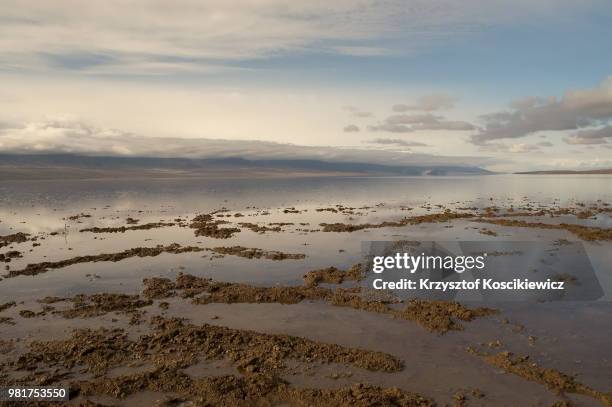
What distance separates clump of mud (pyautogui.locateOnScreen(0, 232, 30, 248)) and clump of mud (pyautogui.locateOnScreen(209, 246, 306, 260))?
58.0ft

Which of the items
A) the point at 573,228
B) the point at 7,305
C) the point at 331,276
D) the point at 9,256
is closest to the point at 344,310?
the point at 331,276

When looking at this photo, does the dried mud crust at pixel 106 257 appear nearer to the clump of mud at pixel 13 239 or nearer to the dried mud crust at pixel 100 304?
the dried mud crust at pixel 100 304

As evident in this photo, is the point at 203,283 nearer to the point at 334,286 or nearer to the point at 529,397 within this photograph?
the point at 334,286

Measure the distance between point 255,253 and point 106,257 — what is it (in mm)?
10531

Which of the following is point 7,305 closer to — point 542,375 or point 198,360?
point 198,360

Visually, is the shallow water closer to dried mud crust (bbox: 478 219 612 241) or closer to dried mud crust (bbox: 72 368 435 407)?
dried mud crust (bbox: 72 368 435 407)

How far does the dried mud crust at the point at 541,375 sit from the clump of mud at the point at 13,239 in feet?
118

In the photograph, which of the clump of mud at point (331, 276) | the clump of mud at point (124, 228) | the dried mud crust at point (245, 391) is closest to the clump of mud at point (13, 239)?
the clump of mud at point (124, 228)

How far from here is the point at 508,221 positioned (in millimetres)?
42125

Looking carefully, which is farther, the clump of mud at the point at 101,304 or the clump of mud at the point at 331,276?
the clump of mud at the point at 331,276

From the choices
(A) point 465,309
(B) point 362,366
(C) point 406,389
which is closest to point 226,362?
(B) point 362,366

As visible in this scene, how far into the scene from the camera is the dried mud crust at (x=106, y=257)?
23.5 metres

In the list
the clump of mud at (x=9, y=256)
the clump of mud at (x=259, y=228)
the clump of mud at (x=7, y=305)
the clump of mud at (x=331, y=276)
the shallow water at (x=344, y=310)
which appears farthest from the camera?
the clump of mud at (x=259, y=228)

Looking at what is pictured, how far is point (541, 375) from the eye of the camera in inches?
454
